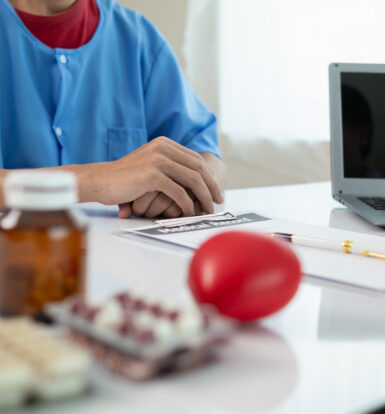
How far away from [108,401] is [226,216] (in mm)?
528

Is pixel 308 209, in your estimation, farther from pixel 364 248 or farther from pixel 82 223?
pixel 82 223

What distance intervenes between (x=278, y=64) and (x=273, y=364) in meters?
2.06

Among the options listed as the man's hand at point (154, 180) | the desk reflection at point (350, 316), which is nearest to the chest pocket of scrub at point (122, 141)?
the man's hand at point (154, 180)

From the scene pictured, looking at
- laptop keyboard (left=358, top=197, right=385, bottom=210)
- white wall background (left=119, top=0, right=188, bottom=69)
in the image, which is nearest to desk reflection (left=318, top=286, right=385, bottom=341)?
laptop keyboard (left=358, top=197, right=385, bottom=210)

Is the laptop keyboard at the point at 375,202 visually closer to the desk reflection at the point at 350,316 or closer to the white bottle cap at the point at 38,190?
the desk reflection at the point at 350,316

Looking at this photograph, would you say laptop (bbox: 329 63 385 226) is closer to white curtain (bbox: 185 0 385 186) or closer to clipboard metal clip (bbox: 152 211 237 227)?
clipboard metal clip (bbox: 152 211 237 227)

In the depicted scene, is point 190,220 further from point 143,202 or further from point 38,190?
point 38,190

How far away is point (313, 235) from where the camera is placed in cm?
68

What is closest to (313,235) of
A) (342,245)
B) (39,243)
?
(342,245)

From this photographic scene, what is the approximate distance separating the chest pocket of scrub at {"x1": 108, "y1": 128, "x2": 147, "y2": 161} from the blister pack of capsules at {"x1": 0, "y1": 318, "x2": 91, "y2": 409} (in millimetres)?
1011

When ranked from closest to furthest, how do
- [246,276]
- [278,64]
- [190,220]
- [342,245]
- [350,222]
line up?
[246,276] → [342,245] → [190,220] → [350,222] → [278,64]

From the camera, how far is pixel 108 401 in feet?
0.96

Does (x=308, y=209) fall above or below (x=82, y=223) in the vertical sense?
below

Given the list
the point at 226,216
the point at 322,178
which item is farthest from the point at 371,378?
the point at 322,178
